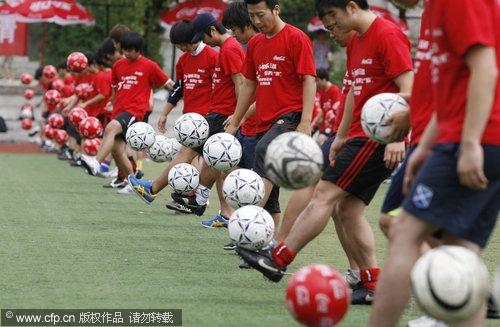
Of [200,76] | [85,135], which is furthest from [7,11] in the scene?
[200,76]

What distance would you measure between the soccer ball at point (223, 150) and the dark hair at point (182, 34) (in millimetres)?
2186

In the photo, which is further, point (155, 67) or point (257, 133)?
point (155, 67)

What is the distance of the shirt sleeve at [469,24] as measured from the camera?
5066mm

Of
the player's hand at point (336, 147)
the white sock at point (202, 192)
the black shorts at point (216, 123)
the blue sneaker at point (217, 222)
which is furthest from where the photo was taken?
the white sock at point (202, 192)

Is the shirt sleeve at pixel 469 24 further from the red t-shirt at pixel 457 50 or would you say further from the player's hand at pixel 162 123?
the player's hand at pixel 162 123

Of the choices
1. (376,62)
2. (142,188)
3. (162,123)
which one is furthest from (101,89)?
(376,62)

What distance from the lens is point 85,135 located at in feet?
56.4

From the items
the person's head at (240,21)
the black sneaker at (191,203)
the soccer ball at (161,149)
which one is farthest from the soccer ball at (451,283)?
the soccer ball at (161,149)

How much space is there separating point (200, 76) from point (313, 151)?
6.43 meters

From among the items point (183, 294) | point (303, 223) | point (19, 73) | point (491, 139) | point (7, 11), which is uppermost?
point (491, 139)

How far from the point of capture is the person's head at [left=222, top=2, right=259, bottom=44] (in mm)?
10211

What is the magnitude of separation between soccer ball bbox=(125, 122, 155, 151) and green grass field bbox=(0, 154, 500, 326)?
0.74 m

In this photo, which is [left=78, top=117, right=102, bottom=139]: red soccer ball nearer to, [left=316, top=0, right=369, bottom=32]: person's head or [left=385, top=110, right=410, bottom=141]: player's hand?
[left=316, top=0, right=369, bottom=32]: person's head

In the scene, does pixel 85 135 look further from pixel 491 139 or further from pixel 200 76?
pixel 491 139
